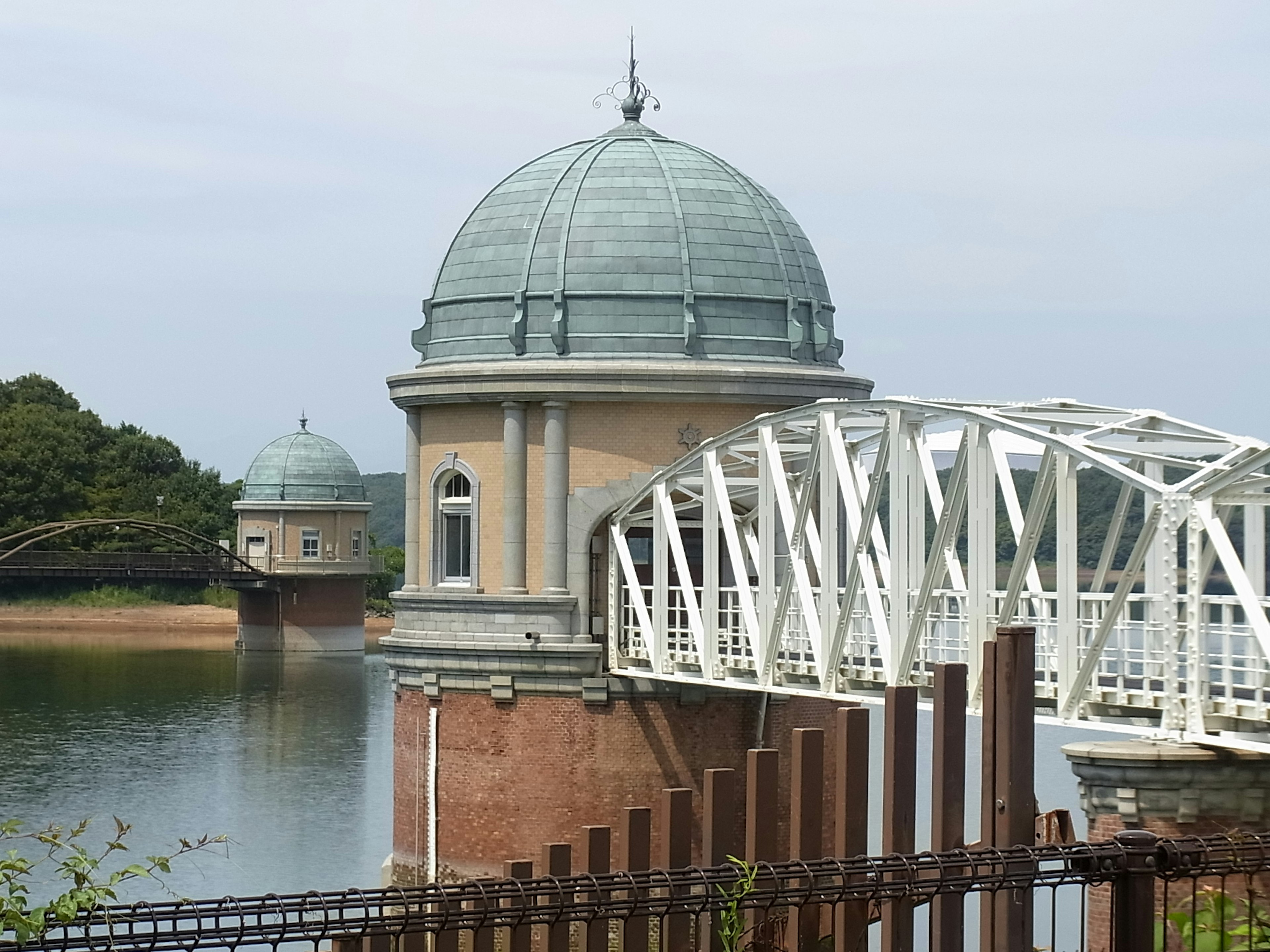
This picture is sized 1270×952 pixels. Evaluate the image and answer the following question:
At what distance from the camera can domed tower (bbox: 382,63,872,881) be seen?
1265 inches

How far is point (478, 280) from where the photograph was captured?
111 feet

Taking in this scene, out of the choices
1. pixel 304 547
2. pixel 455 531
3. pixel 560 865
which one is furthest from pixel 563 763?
pixel 304 547

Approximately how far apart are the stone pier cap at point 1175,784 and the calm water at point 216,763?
56.8ft

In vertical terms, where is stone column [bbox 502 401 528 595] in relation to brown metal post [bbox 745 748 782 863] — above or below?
above

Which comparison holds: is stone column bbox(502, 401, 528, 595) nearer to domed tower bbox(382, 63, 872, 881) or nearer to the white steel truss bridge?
domed tower bbox(382, 63, 872, 881)

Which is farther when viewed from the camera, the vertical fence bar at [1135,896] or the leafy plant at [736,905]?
the leafy plant at [736,905]

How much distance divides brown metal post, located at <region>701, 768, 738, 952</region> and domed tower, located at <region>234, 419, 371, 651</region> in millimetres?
77664

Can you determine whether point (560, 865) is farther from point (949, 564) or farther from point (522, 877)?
point (949, 564)

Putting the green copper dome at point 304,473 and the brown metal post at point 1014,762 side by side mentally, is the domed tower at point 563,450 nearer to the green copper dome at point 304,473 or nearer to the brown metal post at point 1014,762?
the brown metal post at point 1014,762

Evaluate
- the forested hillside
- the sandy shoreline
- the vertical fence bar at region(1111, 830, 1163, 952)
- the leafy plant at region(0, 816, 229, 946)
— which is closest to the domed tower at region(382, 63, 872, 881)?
the vertical fence bar at region(1111, 830, 1163, 952)

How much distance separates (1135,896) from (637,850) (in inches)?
350

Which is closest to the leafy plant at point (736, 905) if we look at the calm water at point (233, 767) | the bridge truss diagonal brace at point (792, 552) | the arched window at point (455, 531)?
the bridge truss diagonal brace at point (792, 552)

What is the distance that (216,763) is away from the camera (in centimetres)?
5241

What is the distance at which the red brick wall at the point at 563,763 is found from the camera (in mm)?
31891
